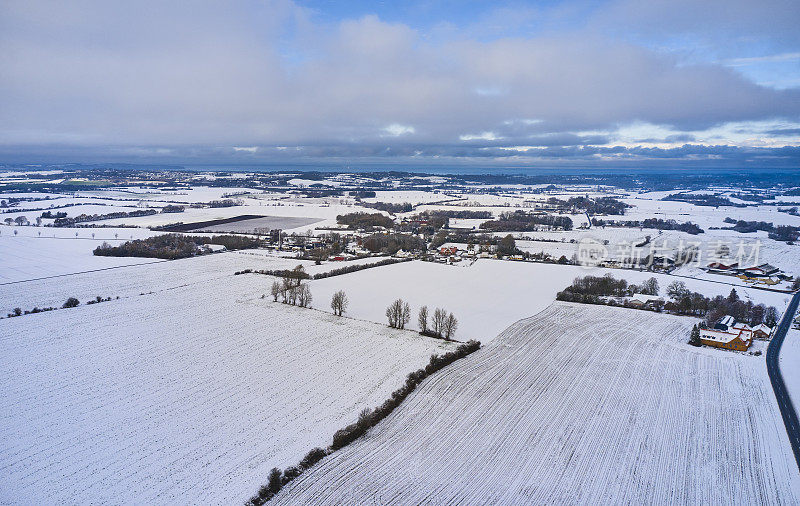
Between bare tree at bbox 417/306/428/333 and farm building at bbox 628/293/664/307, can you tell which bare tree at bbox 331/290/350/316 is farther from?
farm building at bbox 628/293/664/307

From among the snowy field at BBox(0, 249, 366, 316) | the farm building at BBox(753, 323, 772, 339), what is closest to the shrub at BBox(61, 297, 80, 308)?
the snowy field at BBox(0, 249, 366, 316)

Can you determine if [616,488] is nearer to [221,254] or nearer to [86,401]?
[86,401]

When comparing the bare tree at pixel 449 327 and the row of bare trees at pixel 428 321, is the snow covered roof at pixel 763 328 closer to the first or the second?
the bare tree at pixel 449 327

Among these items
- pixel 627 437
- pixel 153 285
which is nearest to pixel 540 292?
pixel 627 437

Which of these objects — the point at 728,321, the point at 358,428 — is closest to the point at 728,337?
the point at 728,321

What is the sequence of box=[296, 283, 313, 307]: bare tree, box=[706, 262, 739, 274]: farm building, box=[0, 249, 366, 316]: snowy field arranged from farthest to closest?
box=[706, 262, 739, 274]: farm building, box=[0, 249, 366, 316]: snowy field, box=[296, 283, 313, 307]: bare tree

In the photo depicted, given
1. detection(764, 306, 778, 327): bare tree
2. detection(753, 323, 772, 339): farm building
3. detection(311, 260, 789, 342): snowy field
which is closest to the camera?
detection(753, 323, 772, 339): farm building
